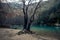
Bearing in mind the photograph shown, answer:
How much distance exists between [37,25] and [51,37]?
1.35 feet

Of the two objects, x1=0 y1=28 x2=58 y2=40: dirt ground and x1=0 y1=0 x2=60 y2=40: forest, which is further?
x1=0 y1=0 x2=60 y2=40: forest

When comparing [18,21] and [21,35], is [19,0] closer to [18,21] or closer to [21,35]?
[18,21]

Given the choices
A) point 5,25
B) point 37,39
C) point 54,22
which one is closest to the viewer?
point 37,39

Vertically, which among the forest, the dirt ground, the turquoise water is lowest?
the dirt ground

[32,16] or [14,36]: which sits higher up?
[32,16]

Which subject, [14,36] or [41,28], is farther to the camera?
[41,28]

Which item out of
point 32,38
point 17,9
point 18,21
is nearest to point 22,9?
point 17,9

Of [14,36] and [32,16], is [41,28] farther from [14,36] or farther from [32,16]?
[14,36]

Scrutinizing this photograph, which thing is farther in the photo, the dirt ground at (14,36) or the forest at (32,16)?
the forest at (32,16)

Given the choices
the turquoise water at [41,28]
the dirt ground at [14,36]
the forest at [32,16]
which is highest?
the forest at [32,16]

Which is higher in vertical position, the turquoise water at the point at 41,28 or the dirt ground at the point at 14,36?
the turquoise water at the point at 41,28

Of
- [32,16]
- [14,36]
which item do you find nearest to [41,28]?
[32,16]

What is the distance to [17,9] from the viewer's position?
8.52 ft

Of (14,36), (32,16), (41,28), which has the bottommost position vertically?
(14,36)
